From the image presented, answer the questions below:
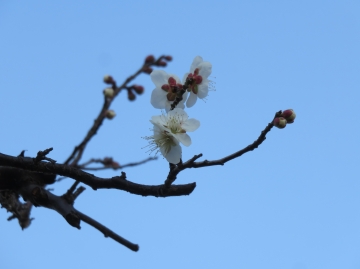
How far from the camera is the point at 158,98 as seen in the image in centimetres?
201

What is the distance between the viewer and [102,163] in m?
3.91

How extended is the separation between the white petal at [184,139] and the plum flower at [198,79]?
23 centimetres

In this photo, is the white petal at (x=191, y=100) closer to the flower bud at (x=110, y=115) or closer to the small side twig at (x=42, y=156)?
the small side twig at (x=42, y=156)

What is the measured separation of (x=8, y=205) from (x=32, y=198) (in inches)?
25.9

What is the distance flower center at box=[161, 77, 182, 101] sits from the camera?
197 cm

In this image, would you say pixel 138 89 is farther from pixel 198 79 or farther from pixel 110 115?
pixel 198 79

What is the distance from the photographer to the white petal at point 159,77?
6.72 feet

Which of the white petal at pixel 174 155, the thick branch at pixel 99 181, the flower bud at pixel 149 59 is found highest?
the flower bud at pixel 149 59

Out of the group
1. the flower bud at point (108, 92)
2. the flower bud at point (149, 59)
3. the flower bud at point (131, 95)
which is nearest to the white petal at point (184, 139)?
the flower bud at point (108, 92)

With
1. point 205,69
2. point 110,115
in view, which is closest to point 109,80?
point 110,115

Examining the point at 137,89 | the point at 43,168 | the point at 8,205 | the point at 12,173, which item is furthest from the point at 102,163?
the point at 43,168

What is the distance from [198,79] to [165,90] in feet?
0.53

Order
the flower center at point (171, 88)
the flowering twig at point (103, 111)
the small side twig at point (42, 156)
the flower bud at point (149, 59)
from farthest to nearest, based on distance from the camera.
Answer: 1. the flower bud at point (149, 59)
2. the flowering twig at point (103, 111)
3. the flower center at point (171, 88)
4. the small side twig at point (42, 156)

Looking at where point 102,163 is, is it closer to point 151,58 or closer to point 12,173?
point 151,58
